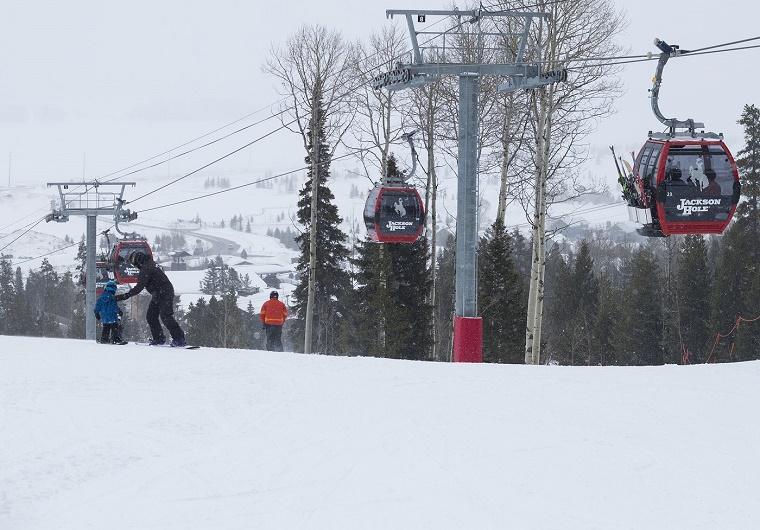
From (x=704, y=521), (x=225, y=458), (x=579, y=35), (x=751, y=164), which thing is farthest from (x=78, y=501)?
(x=751, y=164)

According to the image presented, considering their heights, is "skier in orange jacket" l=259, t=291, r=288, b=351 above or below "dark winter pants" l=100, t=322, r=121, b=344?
above

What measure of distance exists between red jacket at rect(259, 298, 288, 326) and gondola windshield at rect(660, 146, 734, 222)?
9.07 metres

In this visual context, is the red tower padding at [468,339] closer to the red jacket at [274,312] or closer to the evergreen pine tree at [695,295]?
the red jacket at [274,312]

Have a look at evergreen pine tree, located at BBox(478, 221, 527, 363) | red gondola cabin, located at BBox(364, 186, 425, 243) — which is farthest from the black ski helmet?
evergreen pine tree, located at BBox(478, 221, 527, 363)

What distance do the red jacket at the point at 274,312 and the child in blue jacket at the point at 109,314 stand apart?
13.6 feet

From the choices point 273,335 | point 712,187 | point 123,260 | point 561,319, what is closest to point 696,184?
point 712,187

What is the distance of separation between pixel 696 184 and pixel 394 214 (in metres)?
9.07

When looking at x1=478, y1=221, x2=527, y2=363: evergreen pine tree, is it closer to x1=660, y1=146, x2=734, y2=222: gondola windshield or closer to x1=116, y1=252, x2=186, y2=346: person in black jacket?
x1=660, y1=146, x2=734, y2=222: gondola windshield

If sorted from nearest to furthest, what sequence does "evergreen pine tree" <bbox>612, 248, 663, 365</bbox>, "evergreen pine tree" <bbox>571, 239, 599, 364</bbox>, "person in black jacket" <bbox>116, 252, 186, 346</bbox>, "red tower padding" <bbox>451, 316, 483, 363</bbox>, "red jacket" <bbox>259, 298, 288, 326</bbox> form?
"person in black jacket" <bbox>116, 252, 186, 346</bbox>, "red tower padding" <bbox>451, 316, 483, 363</bbox>, "red jacket" <bbox>259, 298, 288, 326</bbox>, "evergreen pine tree" <bbox>612, 248, 663, 365</bbox>, "evergreen pine tree" <bbox>571, 239, 599, 364</bbox>

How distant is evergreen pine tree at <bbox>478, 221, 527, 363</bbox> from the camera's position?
113 feet

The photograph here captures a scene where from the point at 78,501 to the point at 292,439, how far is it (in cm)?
212

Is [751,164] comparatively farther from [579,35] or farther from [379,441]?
[379,441]

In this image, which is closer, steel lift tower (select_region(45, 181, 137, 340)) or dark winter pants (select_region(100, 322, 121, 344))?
dark winter pants (select_region(100, 322, 121, 344))

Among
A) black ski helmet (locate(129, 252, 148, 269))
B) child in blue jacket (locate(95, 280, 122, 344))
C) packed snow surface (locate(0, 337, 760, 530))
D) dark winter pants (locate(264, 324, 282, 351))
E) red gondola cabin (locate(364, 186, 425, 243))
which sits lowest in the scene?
packed snow surface (locate(0, 337, 760, 530))
